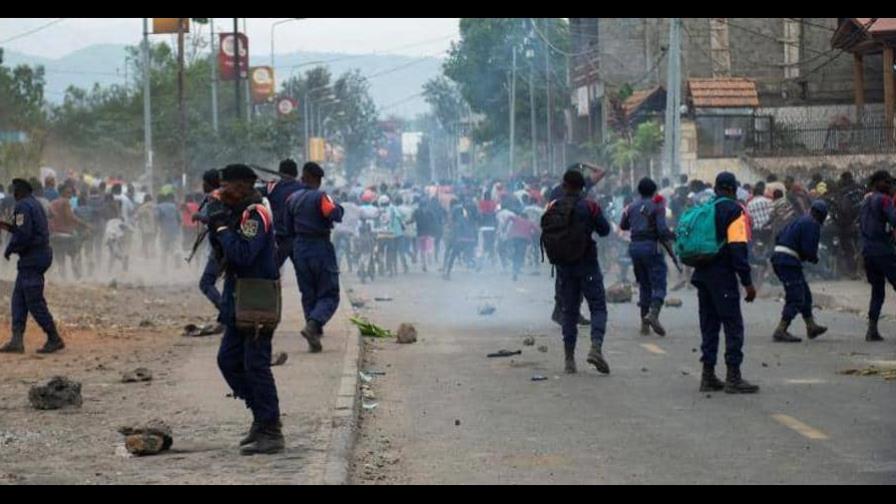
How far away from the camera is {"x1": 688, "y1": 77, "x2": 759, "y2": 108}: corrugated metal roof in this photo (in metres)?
46.3

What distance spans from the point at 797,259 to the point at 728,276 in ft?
16.1

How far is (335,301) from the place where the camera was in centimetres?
1708

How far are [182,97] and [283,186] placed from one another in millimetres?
34575

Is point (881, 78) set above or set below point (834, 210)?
above

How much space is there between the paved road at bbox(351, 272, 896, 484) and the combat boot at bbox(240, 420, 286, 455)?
1.80 ft

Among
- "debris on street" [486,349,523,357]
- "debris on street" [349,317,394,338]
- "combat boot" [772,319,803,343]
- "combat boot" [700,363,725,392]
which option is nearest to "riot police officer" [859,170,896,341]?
"combat boot" [772,319,803,343]

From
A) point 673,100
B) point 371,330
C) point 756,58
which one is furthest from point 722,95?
point 371,330

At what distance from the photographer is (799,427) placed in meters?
11.8

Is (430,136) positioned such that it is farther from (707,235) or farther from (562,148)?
(707,235)

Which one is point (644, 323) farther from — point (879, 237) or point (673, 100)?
point (673, 100)

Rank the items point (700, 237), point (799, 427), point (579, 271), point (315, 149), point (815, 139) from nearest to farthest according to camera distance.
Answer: point (799, 427)
point (700, 237)
point (579, 271)
point (815, 139)
point (315, 149)

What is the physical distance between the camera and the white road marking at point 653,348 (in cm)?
1748
